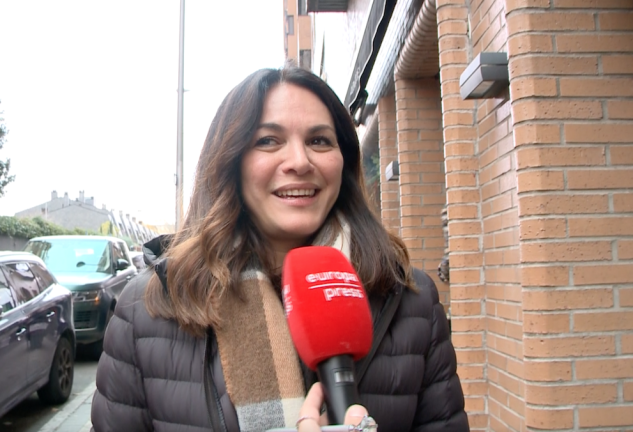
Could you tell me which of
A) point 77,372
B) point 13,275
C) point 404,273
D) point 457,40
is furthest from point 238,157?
point 77,372

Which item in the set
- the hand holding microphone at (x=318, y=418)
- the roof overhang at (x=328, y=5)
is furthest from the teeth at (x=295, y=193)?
the roof overhang at (x=328, y=5)

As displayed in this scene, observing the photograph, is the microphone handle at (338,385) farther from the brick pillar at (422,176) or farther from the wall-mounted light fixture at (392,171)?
the wall-mounted light fixture at (392,171)

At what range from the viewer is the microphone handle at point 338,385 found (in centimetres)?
117

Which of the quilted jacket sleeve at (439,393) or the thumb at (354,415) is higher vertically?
the thumb at (354,415)

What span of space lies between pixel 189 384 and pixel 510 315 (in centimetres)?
202

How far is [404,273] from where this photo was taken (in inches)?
74.1

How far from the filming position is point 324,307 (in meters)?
1.40

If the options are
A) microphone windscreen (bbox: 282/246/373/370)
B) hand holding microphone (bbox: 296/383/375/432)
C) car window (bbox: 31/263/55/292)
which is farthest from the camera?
car window (bbox: 31/263/55/292)

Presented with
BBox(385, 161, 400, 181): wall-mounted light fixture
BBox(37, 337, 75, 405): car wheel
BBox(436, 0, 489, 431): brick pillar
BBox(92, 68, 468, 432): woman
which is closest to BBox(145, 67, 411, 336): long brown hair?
BBox(92, 68, 468, 432): woman

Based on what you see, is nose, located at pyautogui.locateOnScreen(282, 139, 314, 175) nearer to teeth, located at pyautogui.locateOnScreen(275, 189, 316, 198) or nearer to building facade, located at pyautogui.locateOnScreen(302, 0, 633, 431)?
teeth, located at pyautogui.locateOnScreen(275, 189, 316, 198)

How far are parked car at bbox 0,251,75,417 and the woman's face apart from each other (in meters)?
4.37

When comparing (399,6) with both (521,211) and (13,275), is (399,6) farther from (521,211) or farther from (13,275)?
(13,275)

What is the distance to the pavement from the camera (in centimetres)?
598

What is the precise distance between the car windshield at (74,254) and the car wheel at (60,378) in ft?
Result: 9.69
